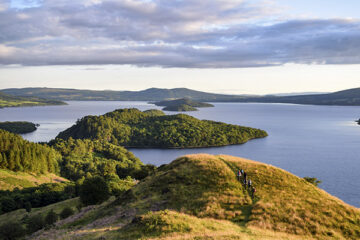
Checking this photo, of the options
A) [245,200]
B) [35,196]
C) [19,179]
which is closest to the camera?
[245,200]

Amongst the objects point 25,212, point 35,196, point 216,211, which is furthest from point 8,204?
point 216,211

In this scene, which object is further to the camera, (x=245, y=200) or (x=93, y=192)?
(x=93, y=192)

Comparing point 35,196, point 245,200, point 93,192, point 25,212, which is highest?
point 245,200

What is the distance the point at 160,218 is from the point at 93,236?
352 inches

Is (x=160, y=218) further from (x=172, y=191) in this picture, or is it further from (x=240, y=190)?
(x=240, y=190)

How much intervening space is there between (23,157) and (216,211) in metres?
148

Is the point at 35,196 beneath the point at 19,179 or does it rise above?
above

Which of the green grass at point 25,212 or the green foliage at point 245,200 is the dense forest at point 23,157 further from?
the green foliage at point 245,200

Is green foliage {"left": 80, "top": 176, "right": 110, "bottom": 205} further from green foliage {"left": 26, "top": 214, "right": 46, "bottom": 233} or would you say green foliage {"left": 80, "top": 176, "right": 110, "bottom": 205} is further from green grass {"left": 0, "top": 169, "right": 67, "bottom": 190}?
green grass {"left": 0, "top": 169, "right": 67, "bottom": 190}

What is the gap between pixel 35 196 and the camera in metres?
107

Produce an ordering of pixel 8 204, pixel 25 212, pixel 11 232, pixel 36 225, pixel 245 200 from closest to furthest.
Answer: pixel 245 200, pixel 11 232, pixel 36 225, pixel 25 212, pixel 8 204

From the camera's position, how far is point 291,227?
44469 mm

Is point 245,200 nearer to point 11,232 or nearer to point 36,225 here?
point 11,232

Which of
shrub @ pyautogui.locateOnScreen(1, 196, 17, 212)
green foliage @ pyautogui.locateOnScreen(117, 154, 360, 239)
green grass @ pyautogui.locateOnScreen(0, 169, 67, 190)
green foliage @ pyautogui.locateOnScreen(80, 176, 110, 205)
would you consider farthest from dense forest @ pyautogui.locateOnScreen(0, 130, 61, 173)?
green foliage @ pyautogui.locateOnScreen(117, 154, 360, 239)
